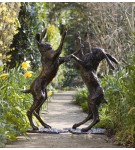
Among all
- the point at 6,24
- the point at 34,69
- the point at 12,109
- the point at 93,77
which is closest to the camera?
the point at 12,109

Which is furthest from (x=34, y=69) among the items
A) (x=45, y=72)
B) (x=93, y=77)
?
(x=93, y=77)

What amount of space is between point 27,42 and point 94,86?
6213 mm

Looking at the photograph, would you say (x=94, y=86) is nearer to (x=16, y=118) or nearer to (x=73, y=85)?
(x=16, y=118)

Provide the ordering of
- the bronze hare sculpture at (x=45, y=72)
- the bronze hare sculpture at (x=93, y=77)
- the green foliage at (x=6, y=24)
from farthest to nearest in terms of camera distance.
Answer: the green foliage at (x=6, y=24) < the bronze hare sculpture at (x=45, y=72) < the bronze hare sculpture at (x=93, y=77)

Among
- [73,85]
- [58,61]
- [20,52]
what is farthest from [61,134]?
[73,85]

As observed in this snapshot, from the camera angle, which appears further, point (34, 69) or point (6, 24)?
point (34, 69)

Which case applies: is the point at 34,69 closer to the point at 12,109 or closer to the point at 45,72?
the point at 45,72

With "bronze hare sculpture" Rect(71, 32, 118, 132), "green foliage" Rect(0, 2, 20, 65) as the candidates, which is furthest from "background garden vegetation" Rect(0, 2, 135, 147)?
"bronze hare sculpture" Rect(71, 32, 118, 132)

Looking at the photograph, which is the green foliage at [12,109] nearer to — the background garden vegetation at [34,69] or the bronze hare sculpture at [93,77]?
the background garden vegetation at [34,69]

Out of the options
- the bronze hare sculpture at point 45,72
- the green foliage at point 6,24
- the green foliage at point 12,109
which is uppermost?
the green foliage at point 6,24

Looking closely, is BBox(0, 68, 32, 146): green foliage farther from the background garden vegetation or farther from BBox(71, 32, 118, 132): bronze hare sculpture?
BBox(71, 32, 118, 132): bronze hare sculpture

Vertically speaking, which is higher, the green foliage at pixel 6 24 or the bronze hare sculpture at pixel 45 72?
the green foliage at pixel 6 24

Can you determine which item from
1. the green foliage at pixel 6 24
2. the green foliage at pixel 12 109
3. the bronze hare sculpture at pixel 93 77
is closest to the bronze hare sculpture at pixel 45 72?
the green foliage at pixel 12 109

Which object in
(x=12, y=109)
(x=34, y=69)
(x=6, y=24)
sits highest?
(x=6, y=24)
